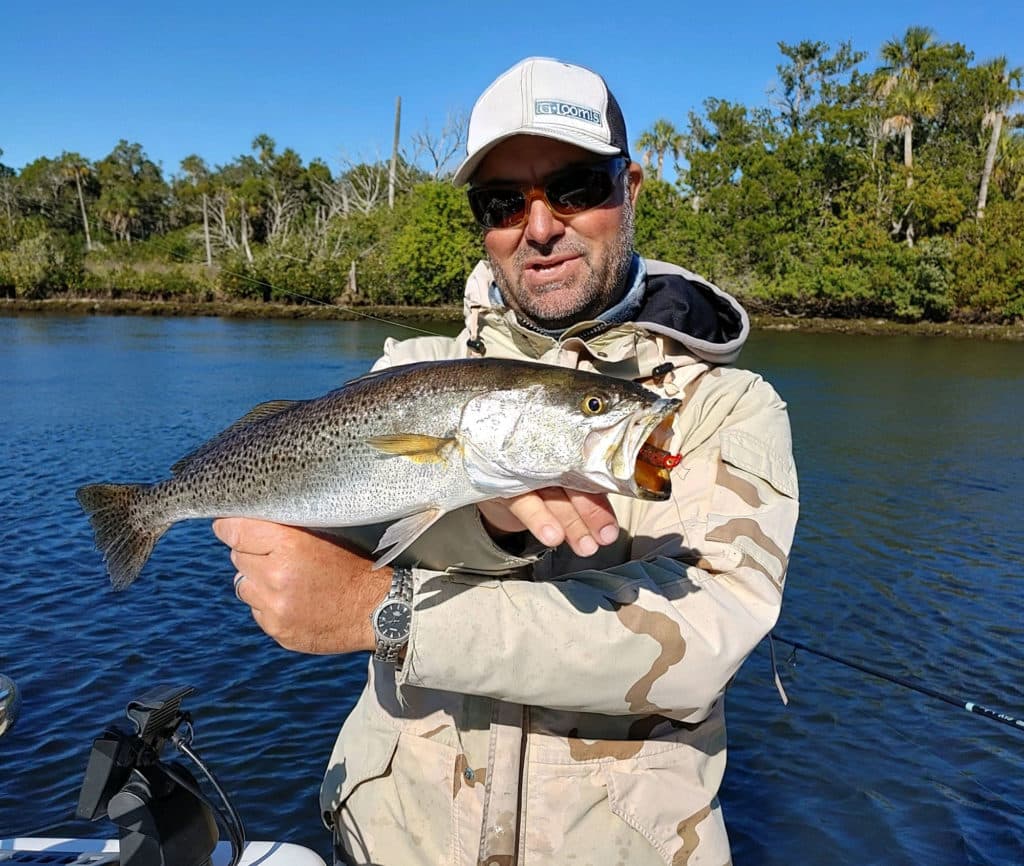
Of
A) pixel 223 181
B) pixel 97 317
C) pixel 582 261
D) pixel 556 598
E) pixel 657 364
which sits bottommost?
pixel 97 317

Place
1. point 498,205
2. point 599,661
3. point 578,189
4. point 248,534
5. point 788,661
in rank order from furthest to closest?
point 788,661 → point 498,205 → point 578,189 → point 248,534 → point 599,661

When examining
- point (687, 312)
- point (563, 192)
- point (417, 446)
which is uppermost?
point (563, 192)

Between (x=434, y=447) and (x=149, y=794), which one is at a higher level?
(x=434, y=447)

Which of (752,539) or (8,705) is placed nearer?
(752,539)

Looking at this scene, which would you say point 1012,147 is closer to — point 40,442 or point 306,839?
point 40,442

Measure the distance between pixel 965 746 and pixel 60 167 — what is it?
350 feet

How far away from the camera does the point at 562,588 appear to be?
2348 millimetres

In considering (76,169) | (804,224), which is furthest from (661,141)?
(76,169)

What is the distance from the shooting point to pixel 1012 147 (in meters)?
62.5

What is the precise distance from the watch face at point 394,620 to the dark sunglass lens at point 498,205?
162cm

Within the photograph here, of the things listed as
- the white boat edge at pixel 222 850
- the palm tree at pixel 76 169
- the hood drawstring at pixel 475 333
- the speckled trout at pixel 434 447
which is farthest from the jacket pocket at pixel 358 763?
the palm tree at pixel 76 169

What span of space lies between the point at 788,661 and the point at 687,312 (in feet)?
21.7

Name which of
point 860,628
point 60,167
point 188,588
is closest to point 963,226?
point 860,628

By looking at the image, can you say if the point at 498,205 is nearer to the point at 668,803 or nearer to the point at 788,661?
the point at 668,803
